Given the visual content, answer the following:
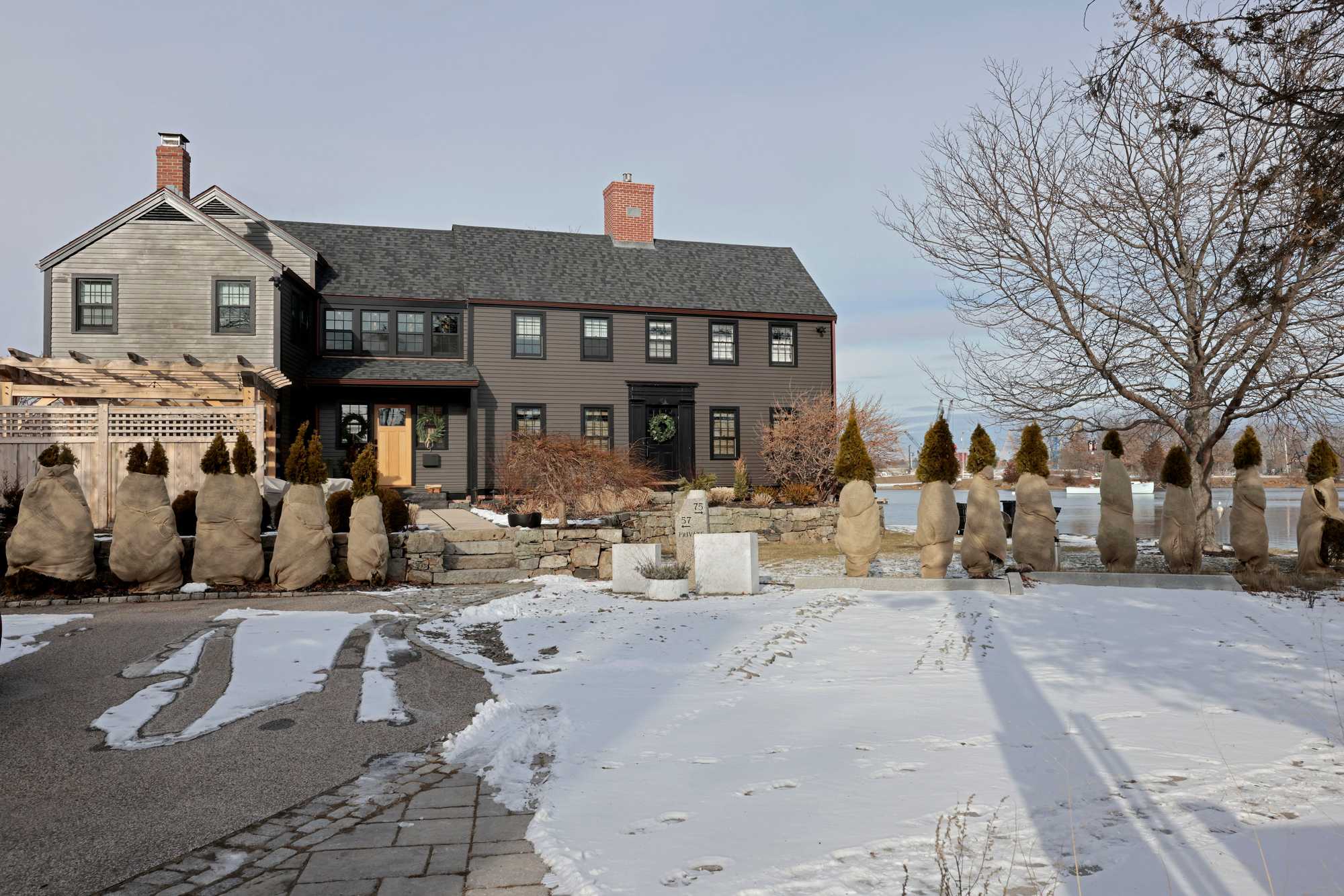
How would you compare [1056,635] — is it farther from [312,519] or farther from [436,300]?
[436,300]

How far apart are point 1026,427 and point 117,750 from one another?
1105 cm

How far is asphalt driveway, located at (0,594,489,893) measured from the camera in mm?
3691

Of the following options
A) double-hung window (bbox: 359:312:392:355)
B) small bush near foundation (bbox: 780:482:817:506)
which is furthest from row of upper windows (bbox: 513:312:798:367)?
small bush near foundation (bbox: 780:482:817:506)

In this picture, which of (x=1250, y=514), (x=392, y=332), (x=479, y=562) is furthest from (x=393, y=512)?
(x=1250, y=514)

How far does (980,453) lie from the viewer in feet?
39.4

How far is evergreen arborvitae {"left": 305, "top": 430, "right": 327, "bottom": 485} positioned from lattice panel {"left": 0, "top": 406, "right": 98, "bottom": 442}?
5799mm

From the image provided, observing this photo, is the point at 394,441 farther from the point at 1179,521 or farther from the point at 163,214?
the point at 1179,521

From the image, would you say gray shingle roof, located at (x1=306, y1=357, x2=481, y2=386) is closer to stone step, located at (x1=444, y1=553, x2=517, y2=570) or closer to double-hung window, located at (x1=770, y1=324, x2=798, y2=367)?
double-hung window, located at (x1=770, y1=324, x2=798, y2=367)

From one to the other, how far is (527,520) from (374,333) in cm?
1199

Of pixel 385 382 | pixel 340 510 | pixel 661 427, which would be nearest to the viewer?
pixel 340 510

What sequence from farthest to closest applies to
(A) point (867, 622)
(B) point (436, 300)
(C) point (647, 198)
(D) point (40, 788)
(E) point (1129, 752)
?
(C) point (647, 198)
(B) point (436, 300)
(A) point (867, 622)
(E) point (1129, 752)
(D) point (40, 788)

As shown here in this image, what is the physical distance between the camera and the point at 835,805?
402cm

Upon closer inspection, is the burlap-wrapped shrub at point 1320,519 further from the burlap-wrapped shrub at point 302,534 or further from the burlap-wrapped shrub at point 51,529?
the burlap-wrapped shrub at point 51,529

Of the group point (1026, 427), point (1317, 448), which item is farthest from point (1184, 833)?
point (1317, 448)
